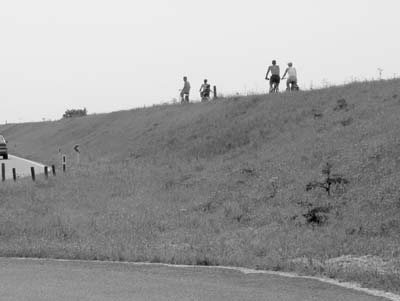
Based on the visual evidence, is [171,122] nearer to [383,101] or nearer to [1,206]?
[383,101]

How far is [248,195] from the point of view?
17.1m

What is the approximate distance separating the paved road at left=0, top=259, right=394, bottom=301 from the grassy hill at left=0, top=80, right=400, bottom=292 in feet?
2.06

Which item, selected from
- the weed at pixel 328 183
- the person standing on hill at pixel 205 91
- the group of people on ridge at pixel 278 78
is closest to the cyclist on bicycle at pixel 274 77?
the group of people on ridge at pixel 278 78

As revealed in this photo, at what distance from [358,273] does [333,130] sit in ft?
44.4

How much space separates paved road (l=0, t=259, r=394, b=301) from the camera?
7383mm

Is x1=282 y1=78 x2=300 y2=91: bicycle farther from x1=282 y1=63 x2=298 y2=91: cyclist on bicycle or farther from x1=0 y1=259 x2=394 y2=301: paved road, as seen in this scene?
x1=0 y1=259 x2=394 y2=301: paved road

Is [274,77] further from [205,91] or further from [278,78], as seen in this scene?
[205,91]

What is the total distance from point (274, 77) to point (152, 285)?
23.9 metres

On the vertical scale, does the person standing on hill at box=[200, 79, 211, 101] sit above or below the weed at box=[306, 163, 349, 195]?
above

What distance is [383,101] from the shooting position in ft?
75.5

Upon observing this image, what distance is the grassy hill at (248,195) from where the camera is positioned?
418 inches

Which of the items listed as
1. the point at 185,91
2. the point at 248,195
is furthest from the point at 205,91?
the point at 248,195

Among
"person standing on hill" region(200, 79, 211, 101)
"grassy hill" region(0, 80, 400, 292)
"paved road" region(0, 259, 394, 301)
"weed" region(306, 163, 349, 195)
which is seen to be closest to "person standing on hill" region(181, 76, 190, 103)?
"person standing on hill" region(200, 79, 211, 101)

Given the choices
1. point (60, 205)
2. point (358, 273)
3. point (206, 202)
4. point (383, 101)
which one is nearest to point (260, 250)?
point (358, 273)
